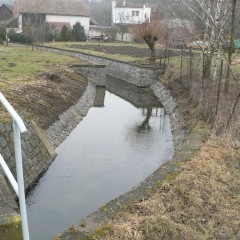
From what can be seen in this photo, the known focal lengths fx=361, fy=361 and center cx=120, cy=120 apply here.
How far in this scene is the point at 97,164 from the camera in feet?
41.4

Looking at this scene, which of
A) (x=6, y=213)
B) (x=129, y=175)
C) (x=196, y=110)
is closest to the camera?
(x=6, y=213)

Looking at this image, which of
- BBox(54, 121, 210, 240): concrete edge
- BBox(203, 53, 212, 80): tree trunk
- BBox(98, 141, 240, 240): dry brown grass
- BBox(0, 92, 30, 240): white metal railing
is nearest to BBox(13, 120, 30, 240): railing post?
BBox(0, 92, 30, 240): white metal railing

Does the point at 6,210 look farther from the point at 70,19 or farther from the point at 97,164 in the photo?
the point at 70,19

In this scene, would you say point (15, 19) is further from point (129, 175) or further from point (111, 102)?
point (129, 175)

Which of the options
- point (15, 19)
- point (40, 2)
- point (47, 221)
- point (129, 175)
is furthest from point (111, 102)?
point (40, 2)

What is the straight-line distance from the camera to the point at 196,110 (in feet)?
49.7

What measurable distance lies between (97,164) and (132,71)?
17708mm

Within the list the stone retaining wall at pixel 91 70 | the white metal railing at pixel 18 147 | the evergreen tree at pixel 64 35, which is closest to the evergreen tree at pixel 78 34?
the evergreen tree at pixel 64 35

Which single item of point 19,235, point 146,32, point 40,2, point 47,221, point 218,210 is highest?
point 40,2

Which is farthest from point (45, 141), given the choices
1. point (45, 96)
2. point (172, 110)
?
point (172, 110)

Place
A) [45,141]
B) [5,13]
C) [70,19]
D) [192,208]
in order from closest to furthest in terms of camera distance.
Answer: [192,208] → [45,141] → [5,13] → [70,19]

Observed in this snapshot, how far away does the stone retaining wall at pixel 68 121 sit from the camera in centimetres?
1427

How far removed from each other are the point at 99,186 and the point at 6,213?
6.10 meters

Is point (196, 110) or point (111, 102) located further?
point (111, 102)
